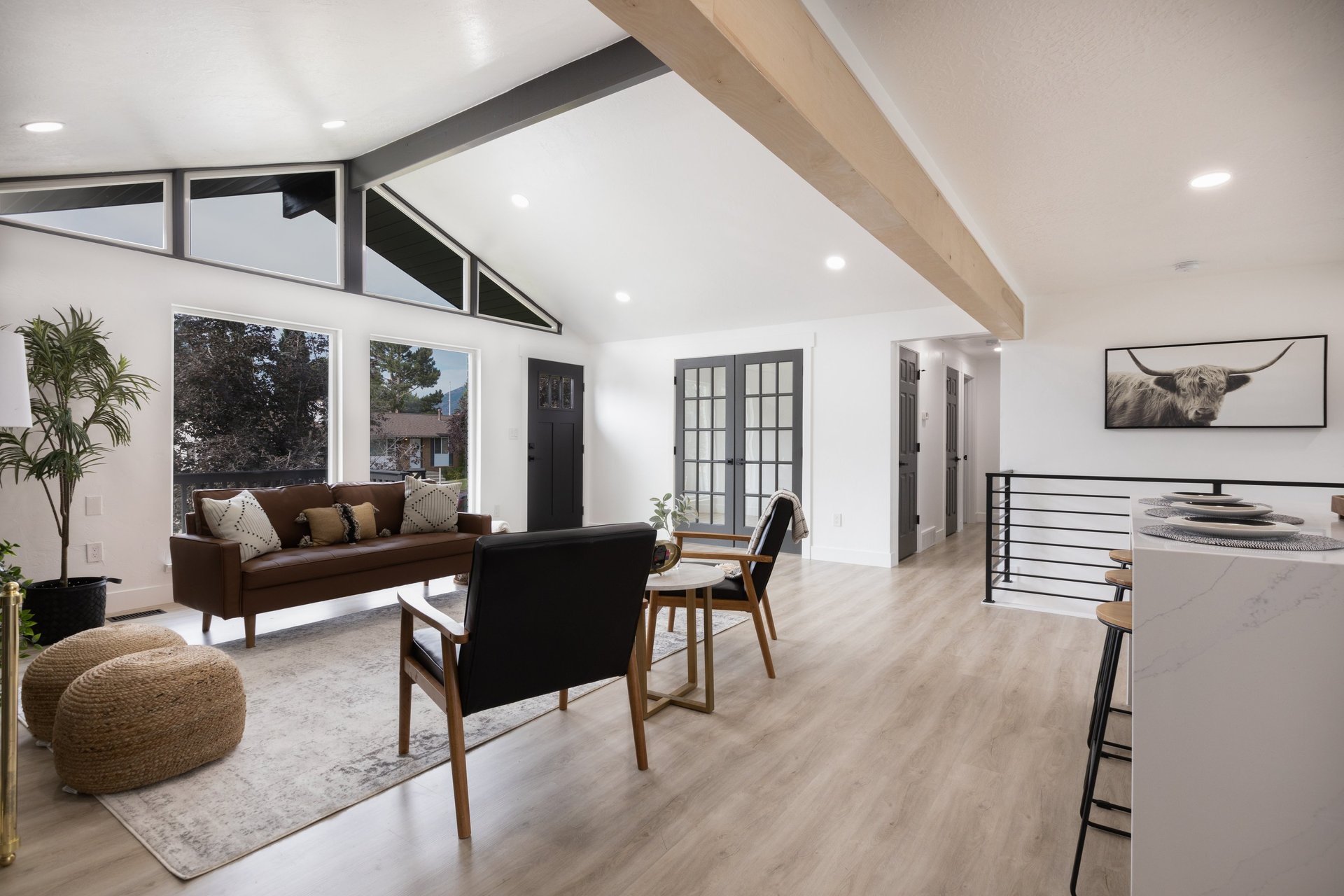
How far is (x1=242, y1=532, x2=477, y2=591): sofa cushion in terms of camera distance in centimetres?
364

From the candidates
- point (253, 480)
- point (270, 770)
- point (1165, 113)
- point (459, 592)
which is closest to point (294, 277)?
point (253, 480)

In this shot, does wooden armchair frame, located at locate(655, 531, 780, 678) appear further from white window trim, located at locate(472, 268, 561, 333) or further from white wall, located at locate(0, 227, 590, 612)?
white window trim, located at locate(472, 268, 561, 333)

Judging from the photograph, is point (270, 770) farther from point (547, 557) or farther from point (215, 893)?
point (547, 557)

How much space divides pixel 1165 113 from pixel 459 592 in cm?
473

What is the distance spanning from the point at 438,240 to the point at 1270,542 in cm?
653

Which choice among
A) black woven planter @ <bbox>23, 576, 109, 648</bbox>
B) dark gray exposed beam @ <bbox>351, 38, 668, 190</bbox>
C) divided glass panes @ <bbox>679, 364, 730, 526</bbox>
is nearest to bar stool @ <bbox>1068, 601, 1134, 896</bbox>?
dark gray exposed beam @ <bbox>351, 38, 668, 190</bbox>

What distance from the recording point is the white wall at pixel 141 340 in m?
3.90

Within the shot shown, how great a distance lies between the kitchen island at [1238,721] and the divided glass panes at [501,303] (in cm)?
634

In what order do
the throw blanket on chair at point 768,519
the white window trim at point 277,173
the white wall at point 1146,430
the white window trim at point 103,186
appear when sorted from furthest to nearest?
the white window trim at point 277,173 < the white wall at point 1146,430 < the white window trim at point 103,186 < the throw blanket on chair at point 768,519

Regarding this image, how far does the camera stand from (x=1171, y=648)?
136 cm

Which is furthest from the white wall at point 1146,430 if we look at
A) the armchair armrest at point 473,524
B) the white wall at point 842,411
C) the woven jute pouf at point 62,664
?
the woven jute pouf at point 62,664

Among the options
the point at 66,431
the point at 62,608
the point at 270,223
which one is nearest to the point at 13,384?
the point at 66,431

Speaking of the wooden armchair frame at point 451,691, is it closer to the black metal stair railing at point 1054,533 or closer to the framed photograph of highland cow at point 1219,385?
the black metal stair railing at point 1054,533

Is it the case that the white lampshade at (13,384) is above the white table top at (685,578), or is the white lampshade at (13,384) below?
above
